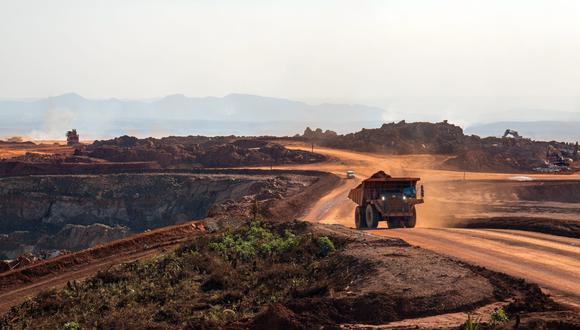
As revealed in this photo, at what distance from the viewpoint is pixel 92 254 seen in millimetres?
28000

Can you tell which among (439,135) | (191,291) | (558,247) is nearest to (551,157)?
(439,135)

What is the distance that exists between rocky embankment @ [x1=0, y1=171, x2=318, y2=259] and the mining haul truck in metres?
21.1

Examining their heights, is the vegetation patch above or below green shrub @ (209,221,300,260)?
below

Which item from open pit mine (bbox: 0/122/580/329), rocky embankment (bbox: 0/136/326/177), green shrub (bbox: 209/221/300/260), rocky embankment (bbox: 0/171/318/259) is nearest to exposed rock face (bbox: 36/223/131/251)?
open pit mine (bbox: 0/122/580/329)

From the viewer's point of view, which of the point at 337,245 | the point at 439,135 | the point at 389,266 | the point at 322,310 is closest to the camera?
the point at 322,310

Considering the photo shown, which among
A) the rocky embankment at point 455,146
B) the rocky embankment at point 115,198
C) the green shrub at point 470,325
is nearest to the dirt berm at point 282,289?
the green shrub at point 470,325

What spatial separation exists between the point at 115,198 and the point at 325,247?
4239 cm

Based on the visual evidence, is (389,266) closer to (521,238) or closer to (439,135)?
(521,238)

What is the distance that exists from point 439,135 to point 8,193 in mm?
50758

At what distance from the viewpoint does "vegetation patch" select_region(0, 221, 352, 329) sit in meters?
16.8

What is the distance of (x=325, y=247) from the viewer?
22219mm

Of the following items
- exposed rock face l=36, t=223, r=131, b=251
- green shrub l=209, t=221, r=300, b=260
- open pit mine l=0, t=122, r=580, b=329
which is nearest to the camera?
open pit mine l=0, t=122, r=580, b=329

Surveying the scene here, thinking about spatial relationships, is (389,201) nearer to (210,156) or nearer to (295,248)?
(295,248)

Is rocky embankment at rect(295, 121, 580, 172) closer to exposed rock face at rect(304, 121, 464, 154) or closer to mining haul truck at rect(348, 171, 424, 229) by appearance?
exposed rock face at rect(304, 121, 464, 154)
